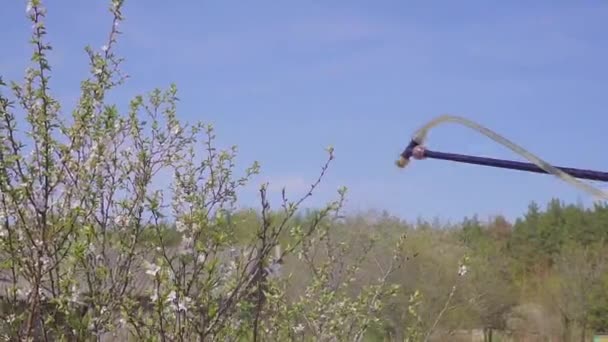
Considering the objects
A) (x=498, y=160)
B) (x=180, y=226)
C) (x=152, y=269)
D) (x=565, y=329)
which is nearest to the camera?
(x=498, y=160)

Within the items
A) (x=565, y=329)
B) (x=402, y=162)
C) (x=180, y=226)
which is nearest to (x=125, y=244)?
(x=180, y=226)

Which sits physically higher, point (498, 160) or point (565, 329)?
point (498, 160)

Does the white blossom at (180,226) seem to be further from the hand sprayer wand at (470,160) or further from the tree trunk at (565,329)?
the tree trunk at (565,329)

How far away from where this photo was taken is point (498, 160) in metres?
1.38

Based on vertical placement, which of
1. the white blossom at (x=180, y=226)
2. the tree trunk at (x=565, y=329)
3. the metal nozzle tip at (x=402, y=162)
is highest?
the metal nozzle tip at (x=402, y=162)

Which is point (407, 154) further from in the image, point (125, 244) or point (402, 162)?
point (125, 244)

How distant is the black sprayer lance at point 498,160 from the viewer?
127cm

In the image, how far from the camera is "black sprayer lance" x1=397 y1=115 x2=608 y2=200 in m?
1.27

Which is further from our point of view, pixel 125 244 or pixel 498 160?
pixel 125 244

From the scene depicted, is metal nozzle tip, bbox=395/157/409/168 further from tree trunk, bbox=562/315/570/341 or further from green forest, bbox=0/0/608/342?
tree trunk, bbox=562/315/570/341

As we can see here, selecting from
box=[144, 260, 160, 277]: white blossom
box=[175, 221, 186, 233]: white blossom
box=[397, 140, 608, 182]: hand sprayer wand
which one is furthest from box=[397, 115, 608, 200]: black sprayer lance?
box=[175, 221, 186, 233]: white blossom

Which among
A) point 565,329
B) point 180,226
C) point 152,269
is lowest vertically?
point 565,329

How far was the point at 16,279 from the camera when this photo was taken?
3404 millimetres

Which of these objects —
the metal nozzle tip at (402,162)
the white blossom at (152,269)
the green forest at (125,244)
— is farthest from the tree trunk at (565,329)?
the metal nozzle tip at (402,162)
